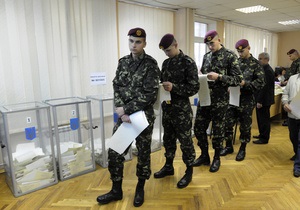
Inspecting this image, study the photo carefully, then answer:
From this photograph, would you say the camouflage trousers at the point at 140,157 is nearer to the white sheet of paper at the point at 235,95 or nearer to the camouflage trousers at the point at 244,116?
the white sheet of paper at the point at 235,95

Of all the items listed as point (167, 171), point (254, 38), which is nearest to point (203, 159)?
point (167, 171)

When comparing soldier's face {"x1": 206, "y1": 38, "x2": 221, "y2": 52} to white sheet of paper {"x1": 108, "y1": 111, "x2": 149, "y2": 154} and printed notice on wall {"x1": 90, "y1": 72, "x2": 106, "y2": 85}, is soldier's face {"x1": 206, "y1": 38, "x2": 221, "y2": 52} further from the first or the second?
printed notice on wall {"x1": 90, "y1": 72, "x2": 106, "y2": 85}

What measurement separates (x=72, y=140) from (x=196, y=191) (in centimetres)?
163

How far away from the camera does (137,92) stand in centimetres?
194

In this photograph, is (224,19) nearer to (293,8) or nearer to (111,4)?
(293,8)

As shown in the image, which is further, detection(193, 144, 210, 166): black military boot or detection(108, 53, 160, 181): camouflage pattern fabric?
detection(193, 144, 210, 166): black military boot

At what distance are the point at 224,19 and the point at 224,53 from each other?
12.3ft

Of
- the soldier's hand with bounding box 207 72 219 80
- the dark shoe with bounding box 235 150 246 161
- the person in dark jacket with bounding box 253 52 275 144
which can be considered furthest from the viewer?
the person in dark jacket with bounding box 253 52 275 144

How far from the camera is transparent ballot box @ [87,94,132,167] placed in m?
2.92

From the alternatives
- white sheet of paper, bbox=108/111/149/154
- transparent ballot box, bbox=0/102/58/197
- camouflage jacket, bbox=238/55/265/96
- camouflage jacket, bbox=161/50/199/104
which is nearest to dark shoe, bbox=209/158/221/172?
camouflage jacket, bbox=238/55/265/96

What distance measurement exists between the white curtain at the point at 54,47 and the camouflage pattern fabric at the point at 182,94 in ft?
4.99

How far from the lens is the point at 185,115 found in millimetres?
2232

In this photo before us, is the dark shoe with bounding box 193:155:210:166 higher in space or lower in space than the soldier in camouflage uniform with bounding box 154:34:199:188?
lower

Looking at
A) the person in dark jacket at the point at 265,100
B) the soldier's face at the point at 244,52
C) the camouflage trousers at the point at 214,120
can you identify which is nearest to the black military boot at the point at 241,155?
the camouflage trousers at the point at 214,120
